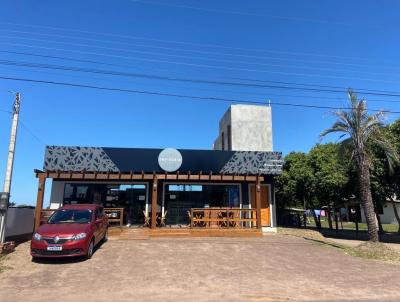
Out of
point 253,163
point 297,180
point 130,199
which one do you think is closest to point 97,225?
point 130,199

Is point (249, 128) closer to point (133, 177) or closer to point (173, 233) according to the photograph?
point (133, 177)

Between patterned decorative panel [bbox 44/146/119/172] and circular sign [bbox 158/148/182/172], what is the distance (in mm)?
2399

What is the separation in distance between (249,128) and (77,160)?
12.5 meters

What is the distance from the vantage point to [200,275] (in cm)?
1049

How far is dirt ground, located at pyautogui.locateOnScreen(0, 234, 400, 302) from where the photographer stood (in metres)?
8.51

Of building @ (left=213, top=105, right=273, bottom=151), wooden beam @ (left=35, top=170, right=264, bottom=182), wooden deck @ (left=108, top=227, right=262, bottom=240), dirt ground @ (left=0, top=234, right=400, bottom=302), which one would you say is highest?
building @ (left=213, top=105, right=273, bottom=151)

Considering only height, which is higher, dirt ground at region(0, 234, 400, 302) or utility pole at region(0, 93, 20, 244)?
utility pole at region(0, 93, 20, 244)

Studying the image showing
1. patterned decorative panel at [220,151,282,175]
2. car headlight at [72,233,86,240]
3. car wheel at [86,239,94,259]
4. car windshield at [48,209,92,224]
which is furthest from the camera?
patterned decorative panel at [220,151,282,175]

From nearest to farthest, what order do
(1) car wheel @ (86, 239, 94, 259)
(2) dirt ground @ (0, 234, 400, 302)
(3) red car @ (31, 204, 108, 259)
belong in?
(2) dirt ground @ (0, 234, 400, 302)
(3) red car @ (31, 204, 108, 259)
(1) car wheel @ (86, 239, 94, 259)

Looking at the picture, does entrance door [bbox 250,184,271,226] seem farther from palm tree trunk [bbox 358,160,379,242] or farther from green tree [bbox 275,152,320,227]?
green tree [bbox 275,152,320,227]

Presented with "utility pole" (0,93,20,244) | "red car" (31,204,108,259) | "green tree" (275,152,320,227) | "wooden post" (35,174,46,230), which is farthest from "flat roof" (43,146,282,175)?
"green tree" (275,152,320,227)

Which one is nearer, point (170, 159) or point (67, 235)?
point (67, 235)

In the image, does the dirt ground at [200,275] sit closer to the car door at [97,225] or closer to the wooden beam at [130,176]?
the car door at [97,225]

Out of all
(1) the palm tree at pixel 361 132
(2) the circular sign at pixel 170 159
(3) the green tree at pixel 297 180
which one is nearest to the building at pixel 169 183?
(2) the circular sign at pixel 170 159
